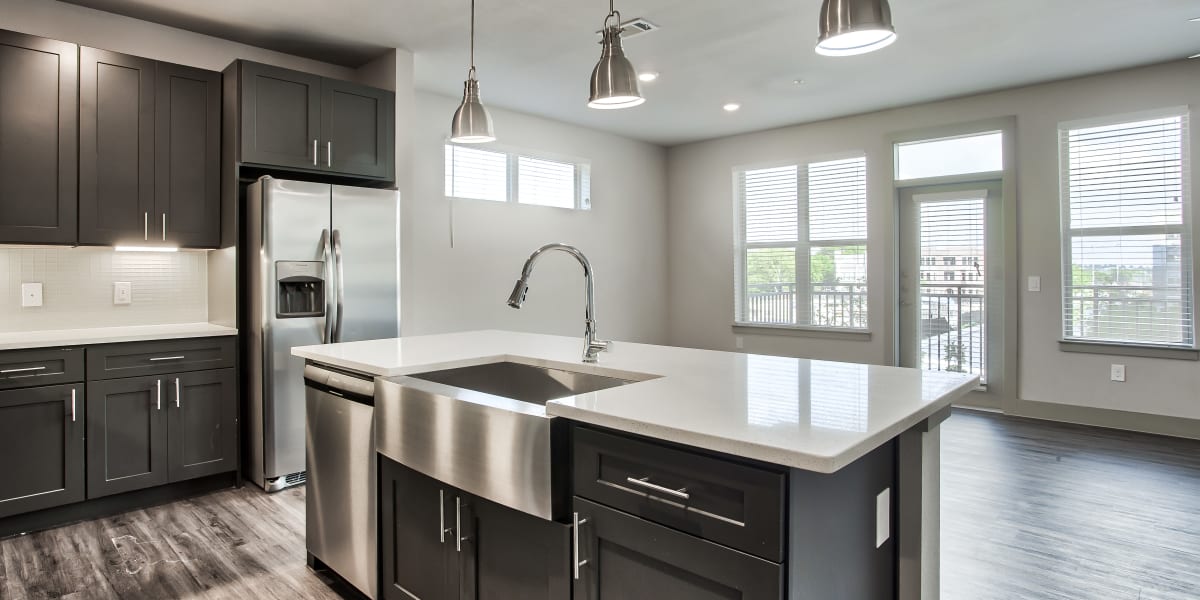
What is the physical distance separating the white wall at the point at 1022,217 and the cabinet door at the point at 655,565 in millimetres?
4902

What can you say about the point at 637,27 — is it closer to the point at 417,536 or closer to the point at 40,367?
the point at 417,536

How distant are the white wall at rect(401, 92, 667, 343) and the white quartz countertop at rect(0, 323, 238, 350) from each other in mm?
1201

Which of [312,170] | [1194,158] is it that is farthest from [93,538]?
[1194,158]

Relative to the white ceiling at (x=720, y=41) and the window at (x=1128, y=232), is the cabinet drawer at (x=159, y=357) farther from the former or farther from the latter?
the window at (x=1128, y=232)

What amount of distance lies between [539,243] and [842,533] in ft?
15.7

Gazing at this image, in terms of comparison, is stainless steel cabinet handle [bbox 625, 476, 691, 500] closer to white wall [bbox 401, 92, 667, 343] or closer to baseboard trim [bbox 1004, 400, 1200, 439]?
white wall [bbox 401, 92, 667, 343]

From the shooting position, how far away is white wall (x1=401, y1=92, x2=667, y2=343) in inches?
Answer: 196

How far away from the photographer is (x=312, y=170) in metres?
3.68

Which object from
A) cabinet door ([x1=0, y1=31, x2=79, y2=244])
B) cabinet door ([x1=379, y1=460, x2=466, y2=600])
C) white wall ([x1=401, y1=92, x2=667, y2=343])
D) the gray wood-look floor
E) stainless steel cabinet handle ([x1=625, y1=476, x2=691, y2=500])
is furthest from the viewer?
white wall ([x1=401, y1=92, x2=667, y2=343])

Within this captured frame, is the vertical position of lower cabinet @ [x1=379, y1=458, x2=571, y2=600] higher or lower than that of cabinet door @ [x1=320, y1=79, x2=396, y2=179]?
lower

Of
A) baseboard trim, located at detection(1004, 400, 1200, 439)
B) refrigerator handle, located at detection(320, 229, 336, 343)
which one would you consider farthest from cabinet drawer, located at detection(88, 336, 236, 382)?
baseboard trim, located at detection(1004, 400, 1200, 439)

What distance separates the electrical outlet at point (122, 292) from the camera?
350 cm

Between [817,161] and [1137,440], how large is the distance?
331 cm

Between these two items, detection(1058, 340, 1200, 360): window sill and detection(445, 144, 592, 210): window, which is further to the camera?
detection(445, 144, 592, 210): window
